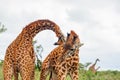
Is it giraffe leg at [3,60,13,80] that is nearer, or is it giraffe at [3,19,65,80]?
giraffe at [3,19,65,80]

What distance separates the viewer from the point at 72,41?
31.0 feet

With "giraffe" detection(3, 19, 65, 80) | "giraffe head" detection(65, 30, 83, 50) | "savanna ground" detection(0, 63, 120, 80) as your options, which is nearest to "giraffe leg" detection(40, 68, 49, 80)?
"giraffe" detection(3, 19, 65, 80)

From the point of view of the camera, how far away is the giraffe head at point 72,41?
370 inches

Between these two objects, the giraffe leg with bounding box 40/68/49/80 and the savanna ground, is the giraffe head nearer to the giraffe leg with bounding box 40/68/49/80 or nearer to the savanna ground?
the giraffe leg with bounding box 40/68/49/80

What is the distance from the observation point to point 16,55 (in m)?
11.0

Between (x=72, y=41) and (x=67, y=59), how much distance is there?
1.77 ft

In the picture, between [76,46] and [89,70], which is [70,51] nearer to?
[76,46]

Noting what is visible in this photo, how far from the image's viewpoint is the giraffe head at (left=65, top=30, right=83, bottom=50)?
30.8 feet

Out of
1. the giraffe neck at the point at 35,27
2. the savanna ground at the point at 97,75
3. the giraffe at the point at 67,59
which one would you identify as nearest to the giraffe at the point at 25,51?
the giraffe neck at the point at 35,27

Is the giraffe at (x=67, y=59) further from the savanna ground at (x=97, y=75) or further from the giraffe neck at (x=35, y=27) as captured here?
the savanna ground at (x=97, y=75)

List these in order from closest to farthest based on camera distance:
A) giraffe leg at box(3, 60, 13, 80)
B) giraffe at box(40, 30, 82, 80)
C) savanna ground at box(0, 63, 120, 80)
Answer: giraffe at box(40, 30, 82, 80) < giraffe leg at box(3, 60, 13, 80) < savanna ground at box(0, 63, 120, 80)

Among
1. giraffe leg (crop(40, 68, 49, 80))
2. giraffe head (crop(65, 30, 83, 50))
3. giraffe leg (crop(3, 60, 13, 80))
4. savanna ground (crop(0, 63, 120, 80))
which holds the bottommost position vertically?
giraffe leg (crop(40, 68, 49, 80))

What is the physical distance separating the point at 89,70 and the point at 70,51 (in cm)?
1065

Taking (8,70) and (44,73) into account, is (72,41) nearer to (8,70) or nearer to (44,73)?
(44,73)
